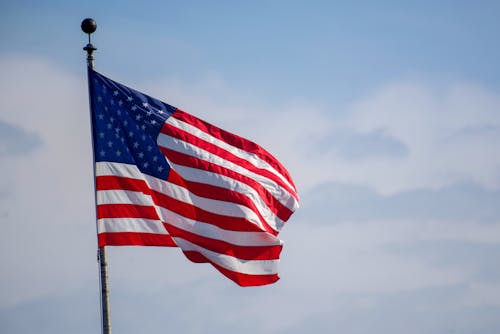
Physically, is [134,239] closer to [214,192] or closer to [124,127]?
[214,192]

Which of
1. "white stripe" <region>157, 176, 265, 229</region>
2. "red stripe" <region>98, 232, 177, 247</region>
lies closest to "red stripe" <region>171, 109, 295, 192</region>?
"white stripe" <region>157, 176, 265, 229</region>

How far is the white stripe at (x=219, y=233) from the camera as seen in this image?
37219mm

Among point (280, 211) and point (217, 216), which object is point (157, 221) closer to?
point (217, 216)

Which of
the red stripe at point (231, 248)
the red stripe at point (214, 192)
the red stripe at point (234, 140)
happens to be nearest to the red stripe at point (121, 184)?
the red stripe at point (214, 192)

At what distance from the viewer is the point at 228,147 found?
39344 mm

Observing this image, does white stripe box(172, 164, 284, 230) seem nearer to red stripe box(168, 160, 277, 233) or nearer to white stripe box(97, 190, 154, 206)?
red stripe box(168, 160, 277, 233)

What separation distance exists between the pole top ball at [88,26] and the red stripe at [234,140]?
3.67m

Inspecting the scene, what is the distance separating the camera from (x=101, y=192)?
1415 inches

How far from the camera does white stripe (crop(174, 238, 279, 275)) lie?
3744 centimetres

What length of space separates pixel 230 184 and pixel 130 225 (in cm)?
401

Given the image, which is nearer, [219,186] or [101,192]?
[101,192]

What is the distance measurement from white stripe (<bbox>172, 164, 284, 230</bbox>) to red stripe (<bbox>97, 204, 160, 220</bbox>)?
2.06 meters

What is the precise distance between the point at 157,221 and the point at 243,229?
3.04 metres

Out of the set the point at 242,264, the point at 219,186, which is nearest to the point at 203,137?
the point at 219,186
